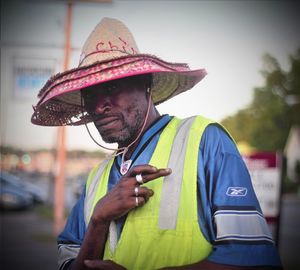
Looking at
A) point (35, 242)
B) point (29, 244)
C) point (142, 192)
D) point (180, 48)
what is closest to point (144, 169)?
point (142, 192)

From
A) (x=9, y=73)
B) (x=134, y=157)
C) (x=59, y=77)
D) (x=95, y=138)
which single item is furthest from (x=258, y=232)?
(x=9, y=73)

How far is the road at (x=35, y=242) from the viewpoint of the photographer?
2984mm

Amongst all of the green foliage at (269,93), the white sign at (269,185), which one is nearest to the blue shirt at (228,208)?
the green foliage at (269,93)

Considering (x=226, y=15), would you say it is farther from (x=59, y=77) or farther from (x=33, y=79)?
(x=33, y=79)

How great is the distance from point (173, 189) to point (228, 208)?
0.55ft

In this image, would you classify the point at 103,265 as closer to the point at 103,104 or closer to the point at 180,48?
the point at 103,104

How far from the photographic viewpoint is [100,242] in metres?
1.11

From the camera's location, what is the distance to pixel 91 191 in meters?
1.27

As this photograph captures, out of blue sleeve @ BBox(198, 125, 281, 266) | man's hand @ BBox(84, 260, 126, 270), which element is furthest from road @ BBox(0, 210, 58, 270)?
blue sleeve @ BBox(198, 125, 281, 266)

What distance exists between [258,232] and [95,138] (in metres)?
0.65

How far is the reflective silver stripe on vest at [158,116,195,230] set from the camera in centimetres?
103

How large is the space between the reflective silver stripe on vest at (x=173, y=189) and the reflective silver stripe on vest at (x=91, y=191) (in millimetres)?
302

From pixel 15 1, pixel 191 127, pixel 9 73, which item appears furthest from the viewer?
pixel 9 73

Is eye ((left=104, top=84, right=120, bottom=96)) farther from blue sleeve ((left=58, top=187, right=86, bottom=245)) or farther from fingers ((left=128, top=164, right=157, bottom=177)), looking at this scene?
blue sleeve ((left=58, top=187, right=86, bottom=245))
